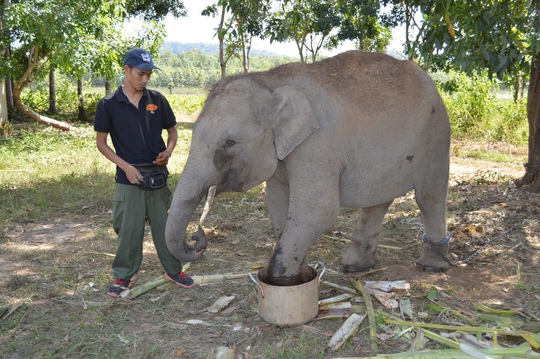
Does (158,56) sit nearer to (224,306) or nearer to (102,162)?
(102,162)

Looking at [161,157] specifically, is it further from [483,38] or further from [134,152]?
[483,38]

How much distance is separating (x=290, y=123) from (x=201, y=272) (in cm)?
195

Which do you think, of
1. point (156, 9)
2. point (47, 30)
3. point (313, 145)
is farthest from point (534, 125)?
point (156, 9)

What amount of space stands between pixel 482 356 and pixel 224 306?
1887 millimetres

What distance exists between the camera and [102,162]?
10.2 metres

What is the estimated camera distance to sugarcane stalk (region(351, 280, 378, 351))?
3.38 meters

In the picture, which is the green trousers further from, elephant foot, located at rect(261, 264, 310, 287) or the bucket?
the bucket

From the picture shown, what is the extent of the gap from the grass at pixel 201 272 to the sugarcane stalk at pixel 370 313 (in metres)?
0.06

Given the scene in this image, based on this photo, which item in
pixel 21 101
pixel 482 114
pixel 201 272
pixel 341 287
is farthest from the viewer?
pixel 21 101

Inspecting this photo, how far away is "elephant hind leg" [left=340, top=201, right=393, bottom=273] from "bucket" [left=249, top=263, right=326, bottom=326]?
3.66 feet

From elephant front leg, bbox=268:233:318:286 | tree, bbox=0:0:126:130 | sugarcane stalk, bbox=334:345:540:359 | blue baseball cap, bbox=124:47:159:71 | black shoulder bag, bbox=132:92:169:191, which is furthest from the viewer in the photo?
tree, bbox=0:0:126:130

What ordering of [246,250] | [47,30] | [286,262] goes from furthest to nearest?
[47,30] < [246,250] < [286,262]

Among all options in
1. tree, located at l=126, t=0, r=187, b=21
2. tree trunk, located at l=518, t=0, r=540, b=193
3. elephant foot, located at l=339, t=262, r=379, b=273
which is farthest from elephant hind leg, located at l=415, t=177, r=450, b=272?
tree, located at l=126, t=0, r=187, b=21

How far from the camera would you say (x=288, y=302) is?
352 cm
